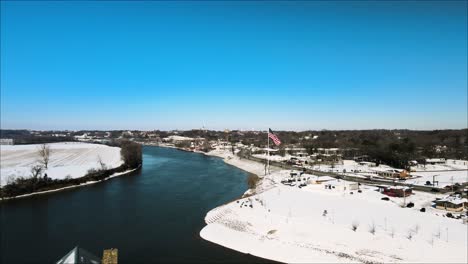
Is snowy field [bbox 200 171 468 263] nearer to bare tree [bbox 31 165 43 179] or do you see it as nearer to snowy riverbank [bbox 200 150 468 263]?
snowy riverbank [bbox 200 150 468 263]

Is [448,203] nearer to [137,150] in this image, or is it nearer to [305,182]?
[305,182]

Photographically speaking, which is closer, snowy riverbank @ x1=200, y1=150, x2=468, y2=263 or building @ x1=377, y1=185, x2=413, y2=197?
snowy riverbank @ x1=200, y1=150, x2=468, y2=263

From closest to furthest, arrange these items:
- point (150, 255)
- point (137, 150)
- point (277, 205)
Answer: point (150, 255), point (277, 205), point (137, 150)

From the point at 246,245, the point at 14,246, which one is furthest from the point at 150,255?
the point at 14,246

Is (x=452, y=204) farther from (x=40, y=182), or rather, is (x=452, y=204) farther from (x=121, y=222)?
(x=40, y=182)

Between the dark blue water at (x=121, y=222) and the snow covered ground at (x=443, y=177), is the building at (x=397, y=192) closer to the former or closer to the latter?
the snow covered ground at (x=443, y=177)

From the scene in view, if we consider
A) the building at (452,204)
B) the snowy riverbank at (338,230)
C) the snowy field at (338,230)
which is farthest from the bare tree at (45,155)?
the building at (452,204)

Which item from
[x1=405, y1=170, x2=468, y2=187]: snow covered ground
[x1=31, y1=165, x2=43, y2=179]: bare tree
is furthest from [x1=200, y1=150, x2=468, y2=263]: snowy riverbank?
[x1=31, y1=165, x2=43, y2=179]: bare tree
